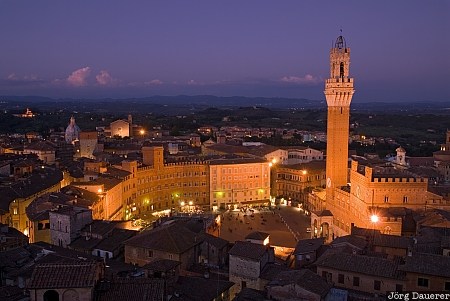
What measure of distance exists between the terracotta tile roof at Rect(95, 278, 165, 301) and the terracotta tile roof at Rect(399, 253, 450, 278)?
12062 millimetres

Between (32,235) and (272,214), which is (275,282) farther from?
(272,214)

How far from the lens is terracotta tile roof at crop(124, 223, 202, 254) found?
95.7 feet

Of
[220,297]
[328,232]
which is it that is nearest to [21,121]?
[328,232]

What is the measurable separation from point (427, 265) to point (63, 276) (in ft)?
52.0

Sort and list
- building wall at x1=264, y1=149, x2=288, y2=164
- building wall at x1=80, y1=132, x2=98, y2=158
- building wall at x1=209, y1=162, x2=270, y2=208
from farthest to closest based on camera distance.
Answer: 1. building wall at x1=80, y1=132, x2=98, y2=158
2. building wall at x1=264, y1=149, x2=288, y2=164
3. building wall at x1=209, y1=162, x2=270, y2=208

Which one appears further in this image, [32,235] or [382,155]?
[382,155]

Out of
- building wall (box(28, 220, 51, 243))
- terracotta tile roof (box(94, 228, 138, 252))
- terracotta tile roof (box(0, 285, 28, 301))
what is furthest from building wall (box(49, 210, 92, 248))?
terracotta tile roof (box(0, 285, 28, 301))

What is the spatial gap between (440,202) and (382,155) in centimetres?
5333

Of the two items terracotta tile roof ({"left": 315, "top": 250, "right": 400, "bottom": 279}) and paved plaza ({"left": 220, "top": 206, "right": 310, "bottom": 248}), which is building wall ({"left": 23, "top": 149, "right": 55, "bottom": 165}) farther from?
terracotta tile roof ({"left": 315, "top": 250, "right": 400, "bottom": 279})

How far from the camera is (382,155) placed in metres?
91.9

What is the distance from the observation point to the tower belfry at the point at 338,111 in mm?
48781

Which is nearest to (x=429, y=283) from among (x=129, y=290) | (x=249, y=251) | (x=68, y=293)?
(x=249, y=251)

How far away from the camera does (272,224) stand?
50.7 meters

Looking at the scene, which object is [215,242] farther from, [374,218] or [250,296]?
[374,218]
